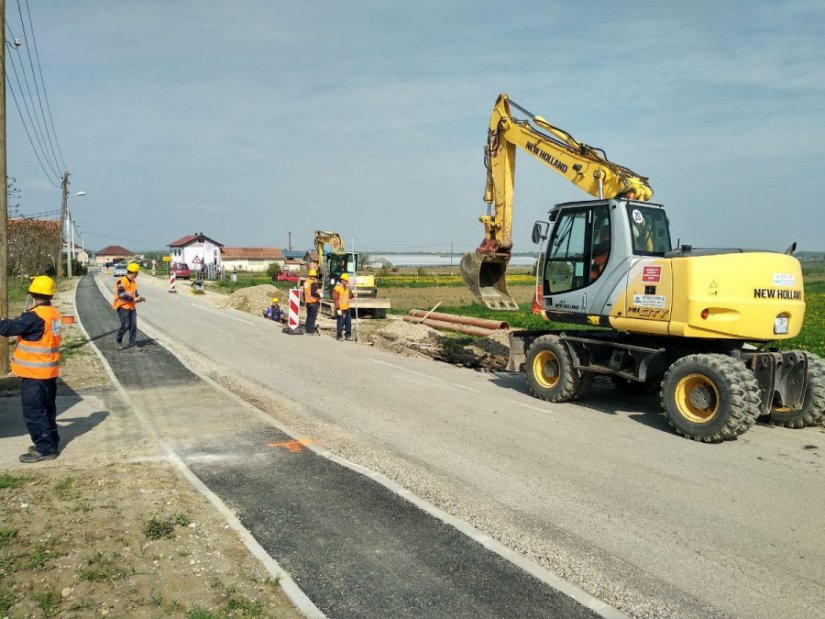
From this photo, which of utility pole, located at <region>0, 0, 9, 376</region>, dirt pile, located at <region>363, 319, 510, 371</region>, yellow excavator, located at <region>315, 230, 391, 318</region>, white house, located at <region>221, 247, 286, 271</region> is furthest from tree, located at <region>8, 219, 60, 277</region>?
white house, located at <region>221, 247, 286, 271</region>

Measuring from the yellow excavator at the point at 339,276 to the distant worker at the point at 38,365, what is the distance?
15.6m

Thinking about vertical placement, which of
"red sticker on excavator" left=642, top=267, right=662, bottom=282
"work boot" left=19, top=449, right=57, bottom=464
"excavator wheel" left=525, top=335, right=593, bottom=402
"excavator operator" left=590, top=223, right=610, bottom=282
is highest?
"excavator operator" left=590, top=223, right=610, bottom=282

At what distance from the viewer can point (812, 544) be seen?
4996 mm

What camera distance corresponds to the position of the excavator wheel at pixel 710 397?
760 centimetres

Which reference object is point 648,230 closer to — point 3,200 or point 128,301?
point 3,200

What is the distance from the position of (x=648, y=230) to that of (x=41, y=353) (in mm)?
7929

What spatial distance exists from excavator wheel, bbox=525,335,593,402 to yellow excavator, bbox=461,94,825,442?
17mm

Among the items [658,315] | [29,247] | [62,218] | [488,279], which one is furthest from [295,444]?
[62,218]

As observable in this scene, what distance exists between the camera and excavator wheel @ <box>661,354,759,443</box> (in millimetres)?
7598

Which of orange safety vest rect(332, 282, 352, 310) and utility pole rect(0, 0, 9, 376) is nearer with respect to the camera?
utility pole rect(0, 0, 9, 376)

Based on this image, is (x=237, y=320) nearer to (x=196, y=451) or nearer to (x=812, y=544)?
(x=196, y=451)

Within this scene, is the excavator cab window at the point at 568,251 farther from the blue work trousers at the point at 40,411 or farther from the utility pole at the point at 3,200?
the utility pole at the point at 3,200

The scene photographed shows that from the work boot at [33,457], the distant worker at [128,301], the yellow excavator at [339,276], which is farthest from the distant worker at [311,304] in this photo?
the work boot at [33,457]

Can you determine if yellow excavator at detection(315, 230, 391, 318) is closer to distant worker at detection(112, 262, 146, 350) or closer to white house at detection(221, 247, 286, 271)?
distant worker at detection(112, 262, 146, 350)
